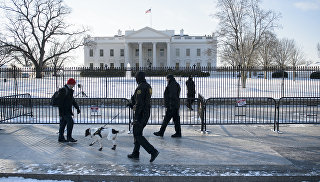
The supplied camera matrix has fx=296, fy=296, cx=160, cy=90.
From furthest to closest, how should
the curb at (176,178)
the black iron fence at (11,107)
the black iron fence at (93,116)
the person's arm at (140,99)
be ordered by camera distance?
the black iron fence at (11,107), the black iron fence at (93,116), the person's arm at (140,99), the curb at (176,178)

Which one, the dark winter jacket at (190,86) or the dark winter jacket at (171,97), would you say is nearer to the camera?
the dark winter jacket at (171,97)

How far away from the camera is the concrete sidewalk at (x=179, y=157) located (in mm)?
5824

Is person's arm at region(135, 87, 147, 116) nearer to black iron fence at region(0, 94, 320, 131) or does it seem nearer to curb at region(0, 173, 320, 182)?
curb at region(0, 173, 320, 182)

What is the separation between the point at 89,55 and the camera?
82.4m

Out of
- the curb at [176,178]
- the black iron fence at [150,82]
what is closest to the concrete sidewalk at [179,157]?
the curb at [176,178]

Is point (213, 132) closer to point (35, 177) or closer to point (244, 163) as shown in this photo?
point (244, 163)

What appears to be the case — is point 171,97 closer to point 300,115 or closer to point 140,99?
point 140,99

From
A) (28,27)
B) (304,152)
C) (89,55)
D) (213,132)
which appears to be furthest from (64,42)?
(304,152)

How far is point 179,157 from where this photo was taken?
696cm

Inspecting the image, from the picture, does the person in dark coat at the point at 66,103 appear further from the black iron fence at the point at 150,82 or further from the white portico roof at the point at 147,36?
the white portico roof at the point at 147,36

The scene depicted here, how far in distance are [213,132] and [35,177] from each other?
5.85 metres

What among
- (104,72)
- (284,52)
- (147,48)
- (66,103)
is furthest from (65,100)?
(147,48)

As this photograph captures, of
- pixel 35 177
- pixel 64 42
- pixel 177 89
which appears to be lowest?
pixel 35 177

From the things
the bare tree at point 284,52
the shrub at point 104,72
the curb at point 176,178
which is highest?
the bare tree at point 284,52
